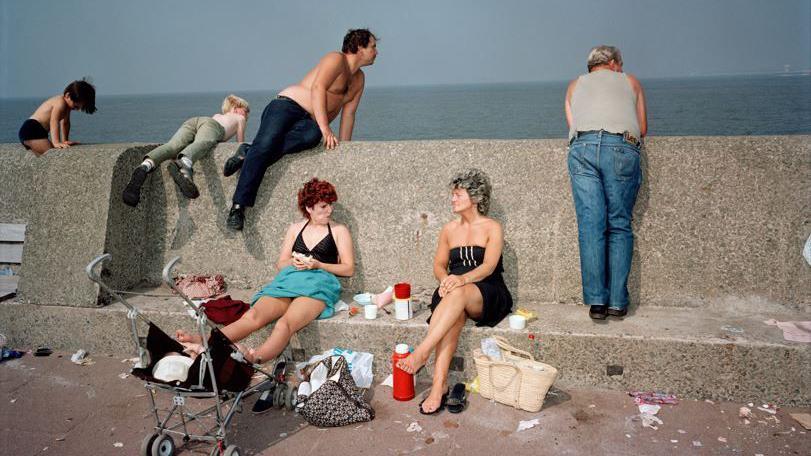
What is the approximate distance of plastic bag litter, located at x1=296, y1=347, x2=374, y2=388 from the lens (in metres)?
4.53

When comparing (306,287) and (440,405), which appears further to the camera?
(306,287)

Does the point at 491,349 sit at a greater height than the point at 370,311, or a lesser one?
lesser

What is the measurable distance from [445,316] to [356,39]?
9.47 feet

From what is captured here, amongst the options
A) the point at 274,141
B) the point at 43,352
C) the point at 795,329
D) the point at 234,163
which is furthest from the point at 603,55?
the point at 43,352

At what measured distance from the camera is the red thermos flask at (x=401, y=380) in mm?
4281

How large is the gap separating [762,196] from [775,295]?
75 centimetres

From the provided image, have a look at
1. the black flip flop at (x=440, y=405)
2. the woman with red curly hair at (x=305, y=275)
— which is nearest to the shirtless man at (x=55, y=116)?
the woman with red curly hair at (x=305, y=275)

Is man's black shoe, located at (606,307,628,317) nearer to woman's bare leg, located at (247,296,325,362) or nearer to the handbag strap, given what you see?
the handbag strap

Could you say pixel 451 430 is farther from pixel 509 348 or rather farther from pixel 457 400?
pixel 509 348

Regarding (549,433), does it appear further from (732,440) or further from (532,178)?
(532,178)

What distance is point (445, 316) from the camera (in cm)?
427

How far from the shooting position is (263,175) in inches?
219

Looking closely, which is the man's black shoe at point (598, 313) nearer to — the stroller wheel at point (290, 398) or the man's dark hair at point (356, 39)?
the stroller wheel at point (290, 398)

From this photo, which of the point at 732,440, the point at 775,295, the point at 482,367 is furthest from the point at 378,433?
the point at 775,295
